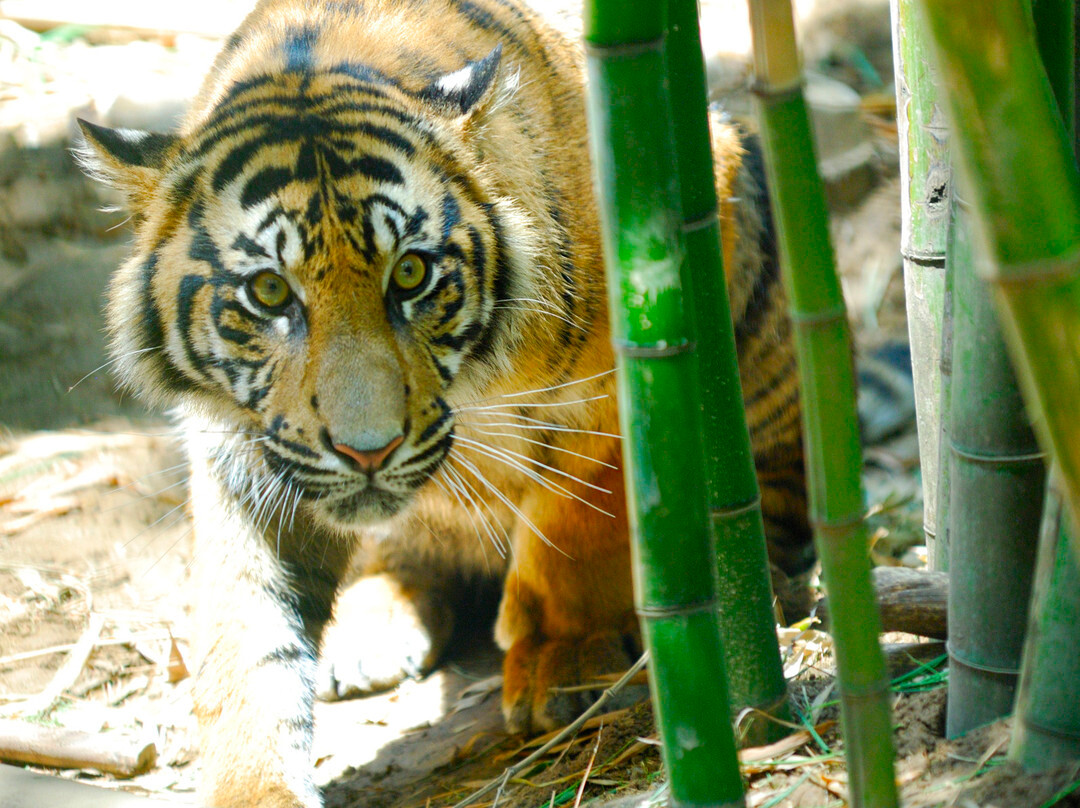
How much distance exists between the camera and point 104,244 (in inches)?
171

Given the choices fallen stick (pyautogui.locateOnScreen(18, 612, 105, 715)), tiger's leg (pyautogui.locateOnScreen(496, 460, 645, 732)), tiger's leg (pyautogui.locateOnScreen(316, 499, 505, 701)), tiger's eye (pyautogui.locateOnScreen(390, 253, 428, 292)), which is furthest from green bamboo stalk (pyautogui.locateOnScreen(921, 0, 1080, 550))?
fallen stick (pyautogui.locateOnScreen(18, 612, 105, 715))

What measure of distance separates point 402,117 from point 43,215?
9.34 feet

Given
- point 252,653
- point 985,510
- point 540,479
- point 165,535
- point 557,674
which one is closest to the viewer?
point 985,510

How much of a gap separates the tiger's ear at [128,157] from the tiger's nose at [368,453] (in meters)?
0.71

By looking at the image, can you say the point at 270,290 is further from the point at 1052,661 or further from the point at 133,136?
the point at 1052,661

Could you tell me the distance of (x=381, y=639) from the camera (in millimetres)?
2896

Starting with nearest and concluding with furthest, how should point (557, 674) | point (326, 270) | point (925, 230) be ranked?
point (326, 270) < point (925, 230) < point (557, 674)

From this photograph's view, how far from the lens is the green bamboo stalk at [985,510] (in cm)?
129

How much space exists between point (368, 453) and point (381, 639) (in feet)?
3.96

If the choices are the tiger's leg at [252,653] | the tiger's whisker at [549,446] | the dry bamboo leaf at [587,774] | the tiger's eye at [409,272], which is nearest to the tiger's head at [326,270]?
the tiger's eye at [409,272]

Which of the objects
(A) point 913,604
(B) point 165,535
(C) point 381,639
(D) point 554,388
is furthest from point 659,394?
(B) point 165,535

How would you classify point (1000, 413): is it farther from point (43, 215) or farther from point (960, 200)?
point (43, 215)

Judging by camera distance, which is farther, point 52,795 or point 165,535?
point 165,535

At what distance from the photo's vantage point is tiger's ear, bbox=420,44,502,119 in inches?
81.0
